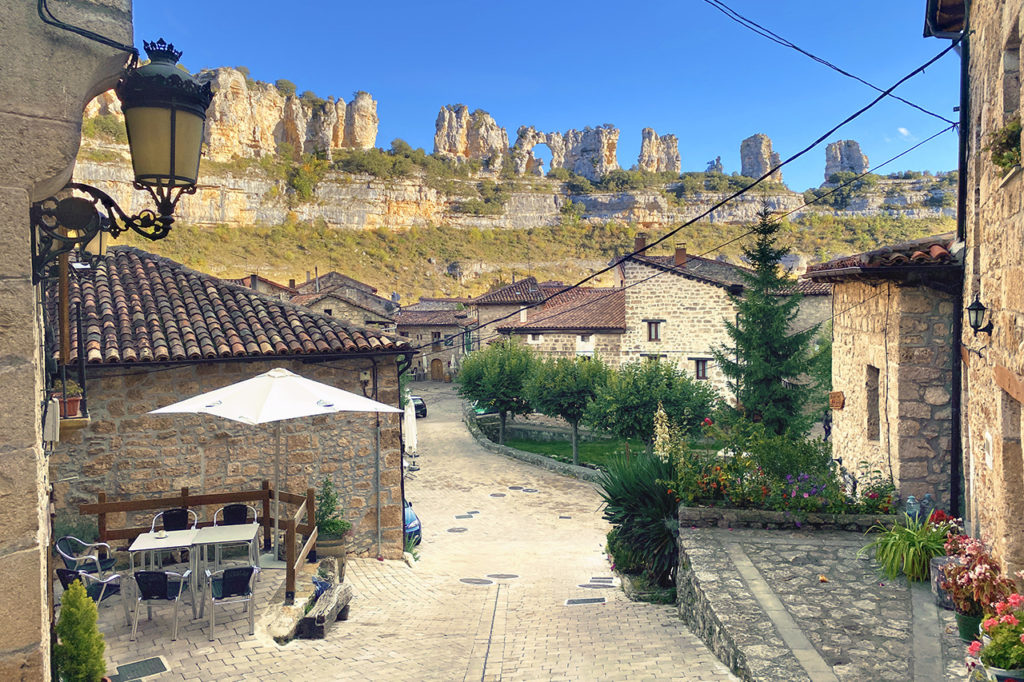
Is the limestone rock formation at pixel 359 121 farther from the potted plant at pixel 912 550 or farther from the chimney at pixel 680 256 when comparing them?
the potted plant at pixel 912 550

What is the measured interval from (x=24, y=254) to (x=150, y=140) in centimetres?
78

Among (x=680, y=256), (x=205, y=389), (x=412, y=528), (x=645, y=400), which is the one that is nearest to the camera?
(x=205, y=389)

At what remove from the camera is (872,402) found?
8820 millimetres

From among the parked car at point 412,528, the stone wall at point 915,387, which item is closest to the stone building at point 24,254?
the stone wall at point 915,387

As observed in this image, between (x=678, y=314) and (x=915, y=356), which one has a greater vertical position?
(x=678, y=314)

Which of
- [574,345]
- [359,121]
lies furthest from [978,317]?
[359,121]

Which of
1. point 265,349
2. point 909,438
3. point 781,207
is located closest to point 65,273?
point 265,349

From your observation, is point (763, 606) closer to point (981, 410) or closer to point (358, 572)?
point (981, 410)

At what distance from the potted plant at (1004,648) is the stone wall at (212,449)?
813cm

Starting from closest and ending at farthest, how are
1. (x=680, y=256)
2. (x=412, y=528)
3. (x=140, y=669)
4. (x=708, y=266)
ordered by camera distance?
(x=140, y=669), (x=412, y=528), (x=680, y=256), (x=708, y=266)

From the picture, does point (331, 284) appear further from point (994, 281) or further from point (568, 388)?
point (994, 281)

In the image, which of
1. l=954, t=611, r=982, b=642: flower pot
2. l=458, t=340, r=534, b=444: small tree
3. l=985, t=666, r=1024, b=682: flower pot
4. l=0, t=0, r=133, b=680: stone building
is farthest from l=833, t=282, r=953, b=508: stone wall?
l=458, t=340, r=534, b=444: small tree

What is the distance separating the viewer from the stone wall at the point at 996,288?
4.79 meters

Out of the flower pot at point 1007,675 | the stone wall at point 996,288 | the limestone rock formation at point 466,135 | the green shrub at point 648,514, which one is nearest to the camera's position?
the flower pot at point 1007,675
